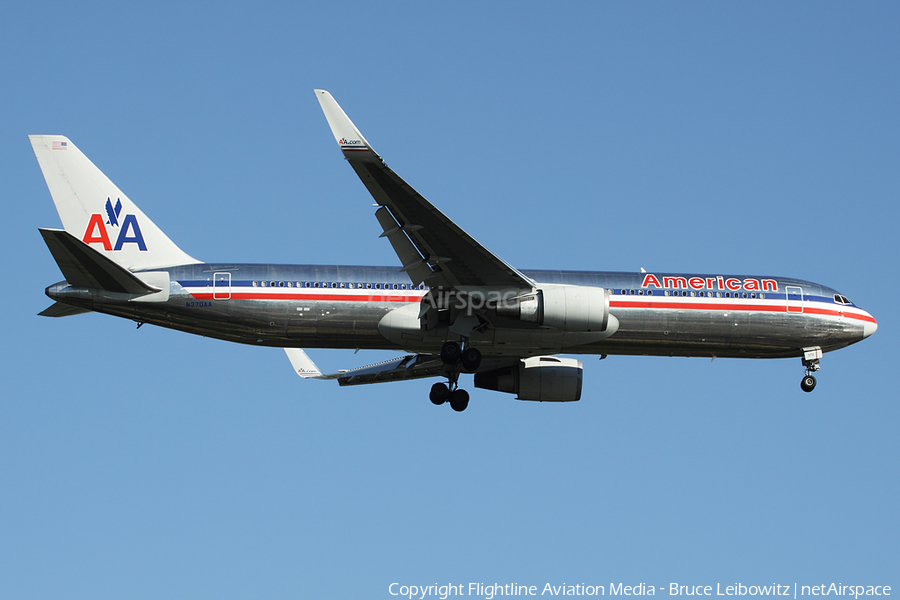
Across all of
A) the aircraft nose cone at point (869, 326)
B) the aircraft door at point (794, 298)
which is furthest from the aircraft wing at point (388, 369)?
the aircraft nose cone at point (869, 326)

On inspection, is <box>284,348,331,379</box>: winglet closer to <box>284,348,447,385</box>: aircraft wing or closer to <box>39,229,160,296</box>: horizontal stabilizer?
<box>284,348,447,385</box>: aircraft wing

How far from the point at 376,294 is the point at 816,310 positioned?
1477cm

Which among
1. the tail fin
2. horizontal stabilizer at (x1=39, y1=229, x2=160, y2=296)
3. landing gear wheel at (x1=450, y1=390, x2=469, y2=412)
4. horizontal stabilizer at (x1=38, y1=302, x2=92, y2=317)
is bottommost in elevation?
landing gear wheel at (x1=450, y1=390, x2=469, y2=412)

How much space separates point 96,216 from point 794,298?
23292 millimetres

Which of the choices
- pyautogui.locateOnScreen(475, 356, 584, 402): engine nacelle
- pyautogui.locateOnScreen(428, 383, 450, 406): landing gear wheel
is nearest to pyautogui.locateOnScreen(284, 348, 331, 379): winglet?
pyautogui.locateOnScreen(428, 383, 450, 406): landing gear wheel

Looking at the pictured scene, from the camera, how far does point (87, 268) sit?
29.2 metres

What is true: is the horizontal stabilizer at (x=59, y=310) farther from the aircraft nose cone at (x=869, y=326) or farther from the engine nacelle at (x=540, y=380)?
the aircraft nose cone at (x=869, y=326)

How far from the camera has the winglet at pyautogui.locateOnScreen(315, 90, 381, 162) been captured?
2350 centimetres

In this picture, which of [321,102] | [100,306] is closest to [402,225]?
[321,102]

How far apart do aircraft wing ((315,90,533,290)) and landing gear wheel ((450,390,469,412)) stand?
17.4 ft

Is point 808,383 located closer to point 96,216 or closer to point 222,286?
point 222,286

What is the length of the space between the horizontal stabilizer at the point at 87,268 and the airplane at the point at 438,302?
0.05m

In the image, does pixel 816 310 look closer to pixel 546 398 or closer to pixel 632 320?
pixel 632 320

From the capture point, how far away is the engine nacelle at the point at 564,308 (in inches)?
1143
